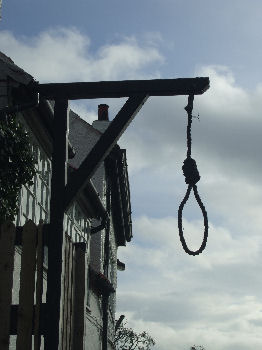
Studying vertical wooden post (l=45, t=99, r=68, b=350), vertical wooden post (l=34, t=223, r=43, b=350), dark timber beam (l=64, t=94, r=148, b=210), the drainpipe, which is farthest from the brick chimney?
vertical wooden post (l=34, t=223, r=43, b=350)

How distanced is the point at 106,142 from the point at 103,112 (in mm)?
18109

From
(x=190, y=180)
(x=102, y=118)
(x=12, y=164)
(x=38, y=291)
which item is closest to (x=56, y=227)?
(x=38, y=291)

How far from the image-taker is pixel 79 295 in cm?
558

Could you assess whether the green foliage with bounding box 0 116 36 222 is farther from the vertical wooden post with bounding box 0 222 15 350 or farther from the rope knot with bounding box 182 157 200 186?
the rope knot with bounding box 182 157 200 186

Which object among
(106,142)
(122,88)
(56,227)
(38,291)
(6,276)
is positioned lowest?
(38,291)

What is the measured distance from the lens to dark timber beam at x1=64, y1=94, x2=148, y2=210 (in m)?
5.82

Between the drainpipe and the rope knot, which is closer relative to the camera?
the rope knot

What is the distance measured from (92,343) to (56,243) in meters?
12.0

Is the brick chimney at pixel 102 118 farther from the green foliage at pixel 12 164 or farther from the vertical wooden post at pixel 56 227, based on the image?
the vertical wooden post at pixel 56 227

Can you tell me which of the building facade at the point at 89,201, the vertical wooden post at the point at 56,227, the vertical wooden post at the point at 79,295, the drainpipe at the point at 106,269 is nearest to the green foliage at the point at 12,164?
the building facade at the point at 89,201

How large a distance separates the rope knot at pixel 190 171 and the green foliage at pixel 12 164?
3064mm

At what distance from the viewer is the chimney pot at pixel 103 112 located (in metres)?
23.9

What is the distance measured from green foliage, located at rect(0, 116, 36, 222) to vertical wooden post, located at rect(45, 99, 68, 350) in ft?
7.81

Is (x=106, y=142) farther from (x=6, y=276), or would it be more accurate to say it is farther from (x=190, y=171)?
(x=6, y=276)
